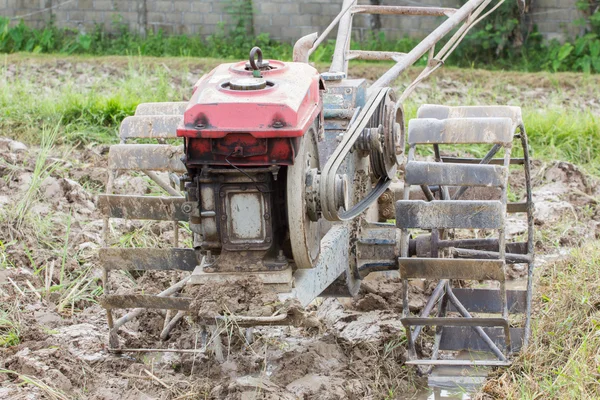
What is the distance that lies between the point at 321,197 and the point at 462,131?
49.1 inches

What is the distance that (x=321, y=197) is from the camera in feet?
14.3

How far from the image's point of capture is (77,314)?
5828 mm

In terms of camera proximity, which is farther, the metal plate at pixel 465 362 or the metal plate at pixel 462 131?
the metal plate at pixel 462 131

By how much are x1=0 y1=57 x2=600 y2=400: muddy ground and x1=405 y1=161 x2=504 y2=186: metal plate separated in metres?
0.98

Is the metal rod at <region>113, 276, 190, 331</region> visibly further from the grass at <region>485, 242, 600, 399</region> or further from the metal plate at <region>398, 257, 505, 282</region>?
the grass at <region>485, 242, 600, 399</region>

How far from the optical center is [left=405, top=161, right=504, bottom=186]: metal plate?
5.00 metres

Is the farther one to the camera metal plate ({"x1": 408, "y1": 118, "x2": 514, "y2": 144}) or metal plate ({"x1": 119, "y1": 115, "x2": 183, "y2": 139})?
metal plate ({"x1": 119, "y1": 115, "x2": 183, "y2": 139})

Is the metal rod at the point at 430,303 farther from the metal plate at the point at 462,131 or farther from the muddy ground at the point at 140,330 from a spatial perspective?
the metal plate at the point at 462,131

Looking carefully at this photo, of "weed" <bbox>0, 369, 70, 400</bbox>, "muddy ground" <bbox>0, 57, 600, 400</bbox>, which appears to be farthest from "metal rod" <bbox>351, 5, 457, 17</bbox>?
"weed" <bbox>0, 369, 70, 400</bbox>

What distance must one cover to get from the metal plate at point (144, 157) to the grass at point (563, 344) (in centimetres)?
196

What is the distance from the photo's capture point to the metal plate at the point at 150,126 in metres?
5.32

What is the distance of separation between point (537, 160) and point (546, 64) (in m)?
4.15

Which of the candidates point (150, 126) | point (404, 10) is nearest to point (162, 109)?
point (150, 126)

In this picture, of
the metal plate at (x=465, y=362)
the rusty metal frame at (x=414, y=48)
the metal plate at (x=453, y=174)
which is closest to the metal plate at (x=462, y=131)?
the metal plate at (x=453, y=174)
